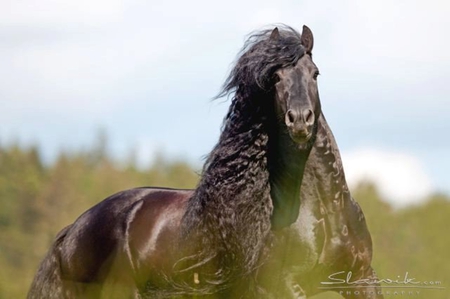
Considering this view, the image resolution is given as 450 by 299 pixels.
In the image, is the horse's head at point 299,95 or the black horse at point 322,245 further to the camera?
the black horse at point 322,245

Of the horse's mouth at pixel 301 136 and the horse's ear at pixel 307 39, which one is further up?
the horse's ear at pixel 307 39

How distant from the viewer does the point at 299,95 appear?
7.11 metres

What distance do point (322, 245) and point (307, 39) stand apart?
5.26ft

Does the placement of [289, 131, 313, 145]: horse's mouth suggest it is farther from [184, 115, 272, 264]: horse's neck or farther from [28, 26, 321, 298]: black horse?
[184, 115, 272, 264]: horse's neck

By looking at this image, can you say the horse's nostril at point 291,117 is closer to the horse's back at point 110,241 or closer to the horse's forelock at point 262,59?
the horse's forelock at point 262,59

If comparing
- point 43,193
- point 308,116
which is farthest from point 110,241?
point 43,193

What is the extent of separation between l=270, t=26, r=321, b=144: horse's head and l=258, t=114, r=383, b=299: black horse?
14.9 inches

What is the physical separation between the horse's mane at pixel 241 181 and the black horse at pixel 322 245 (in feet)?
0.68

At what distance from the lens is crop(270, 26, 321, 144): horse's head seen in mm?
6961

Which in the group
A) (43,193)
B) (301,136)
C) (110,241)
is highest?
(301,136)

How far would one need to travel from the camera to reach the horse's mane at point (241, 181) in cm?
752

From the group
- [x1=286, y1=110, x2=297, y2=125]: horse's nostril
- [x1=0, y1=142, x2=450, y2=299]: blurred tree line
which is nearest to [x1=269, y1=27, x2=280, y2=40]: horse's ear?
[x1=286, y1=110, x2=297, y2=125]: horse's nostril

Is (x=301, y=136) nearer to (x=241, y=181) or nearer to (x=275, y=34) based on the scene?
(x=241, y=181)

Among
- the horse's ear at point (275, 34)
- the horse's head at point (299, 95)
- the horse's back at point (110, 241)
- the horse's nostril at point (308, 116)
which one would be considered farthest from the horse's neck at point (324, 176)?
the horse's back at point (110, 241)
